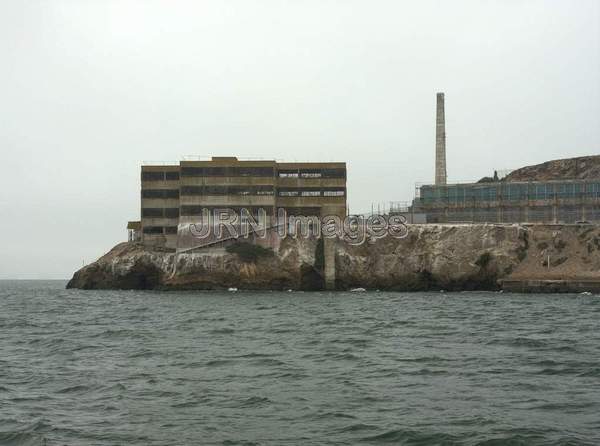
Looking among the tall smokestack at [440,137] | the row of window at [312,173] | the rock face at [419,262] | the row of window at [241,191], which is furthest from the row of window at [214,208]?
the tall smokestack at [440,137]

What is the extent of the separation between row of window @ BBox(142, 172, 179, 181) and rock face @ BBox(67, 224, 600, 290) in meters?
13.5

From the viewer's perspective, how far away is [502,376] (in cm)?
2300

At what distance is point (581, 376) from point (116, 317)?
34.3 m

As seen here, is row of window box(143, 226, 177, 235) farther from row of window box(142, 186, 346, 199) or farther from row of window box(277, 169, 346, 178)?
row of window box(277, 169, 346, 178)

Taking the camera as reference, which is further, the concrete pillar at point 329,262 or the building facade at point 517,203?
the building facade at point 517,203

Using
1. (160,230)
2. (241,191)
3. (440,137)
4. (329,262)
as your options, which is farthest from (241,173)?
(440,137)

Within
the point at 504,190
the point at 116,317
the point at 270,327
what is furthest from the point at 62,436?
the point at 504,190

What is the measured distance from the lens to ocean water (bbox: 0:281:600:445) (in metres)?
16.8

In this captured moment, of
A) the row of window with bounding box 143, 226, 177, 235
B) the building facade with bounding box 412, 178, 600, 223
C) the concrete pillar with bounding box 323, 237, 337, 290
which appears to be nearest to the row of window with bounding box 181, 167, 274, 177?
the row of window with bounding box 143, 226, 177, 235

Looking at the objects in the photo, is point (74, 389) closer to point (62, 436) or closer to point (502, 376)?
point (62, 436)

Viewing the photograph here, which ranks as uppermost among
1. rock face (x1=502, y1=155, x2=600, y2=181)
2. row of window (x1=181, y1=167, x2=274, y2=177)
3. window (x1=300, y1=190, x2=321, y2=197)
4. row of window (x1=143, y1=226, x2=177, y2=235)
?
rock face (x1=502, y1=155, x2=600, y2=181)

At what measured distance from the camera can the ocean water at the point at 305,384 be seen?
16.8m

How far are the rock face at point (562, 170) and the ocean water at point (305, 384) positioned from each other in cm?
11475

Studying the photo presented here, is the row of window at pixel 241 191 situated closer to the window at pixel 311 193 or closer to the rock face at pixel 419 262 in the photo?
the window at pixel 311 193
